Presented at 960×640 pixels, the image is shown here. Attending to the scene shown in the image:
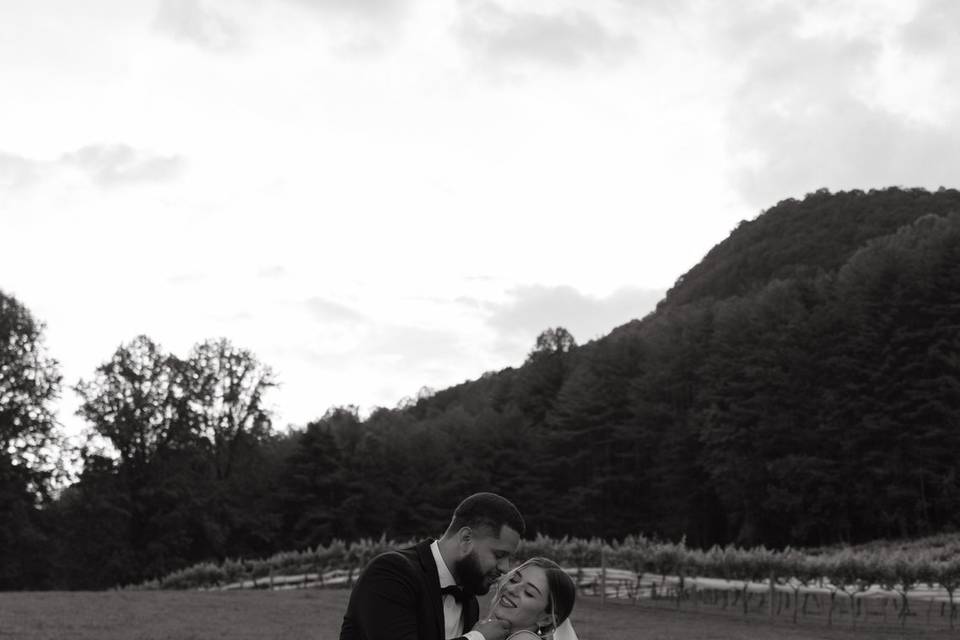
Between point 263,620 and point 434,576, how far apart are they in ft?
64.8

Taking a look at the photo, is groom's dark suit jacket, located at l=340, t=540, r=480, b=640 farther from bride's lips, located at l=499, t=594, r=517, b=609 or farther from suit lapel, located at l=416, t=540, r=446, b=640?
bride's lips, located at l=499, t=594, r=517, b=609

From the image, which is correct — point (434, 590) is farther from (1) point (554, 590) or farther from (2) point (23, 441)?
(2) point (23, 441)

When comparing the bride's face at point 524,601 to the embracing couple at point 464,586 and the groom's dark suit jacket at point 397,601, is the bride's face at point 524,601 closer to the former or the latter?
the embracing couple at point 464,586

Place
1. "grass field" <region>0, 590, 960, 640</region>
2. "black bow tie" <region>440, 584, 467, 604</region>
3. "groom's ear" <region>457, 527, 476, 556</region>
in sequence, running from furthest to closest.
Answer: "grass field" <region>0, 590, 960, 640</region>, "black bow tie" <region>440, 584, 467, 604</region>, "groom's ear" <region>457, 527, 476, 556</region>

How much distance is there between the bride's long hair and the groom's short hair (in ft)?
0.76

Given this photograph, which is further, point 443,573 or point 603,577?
point 603,577

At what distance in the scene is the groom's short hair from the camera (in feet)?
15.6

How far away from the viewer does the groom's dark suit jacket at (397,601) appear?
4.70m

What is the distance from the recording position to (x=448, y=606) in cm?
502

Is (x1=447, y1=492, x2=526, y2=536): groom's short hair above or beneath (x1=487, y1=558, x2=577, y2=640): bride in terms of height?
above

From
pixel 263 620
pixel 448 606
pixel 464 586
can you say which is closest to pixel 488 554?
pixel 464 586

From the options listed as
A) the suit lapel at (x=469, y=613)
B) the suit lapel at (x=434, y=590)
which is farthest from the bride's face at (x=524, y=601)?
the suit lapel at (x=469, y=613)

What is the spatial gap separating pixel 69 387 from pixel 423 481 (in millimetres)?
23602

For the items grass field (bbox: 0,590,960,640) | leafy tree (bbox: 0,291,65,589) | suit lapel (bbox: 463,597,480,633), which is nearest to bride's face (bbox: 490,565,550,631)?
suit lapel (bbox: 463,597,480,633)
